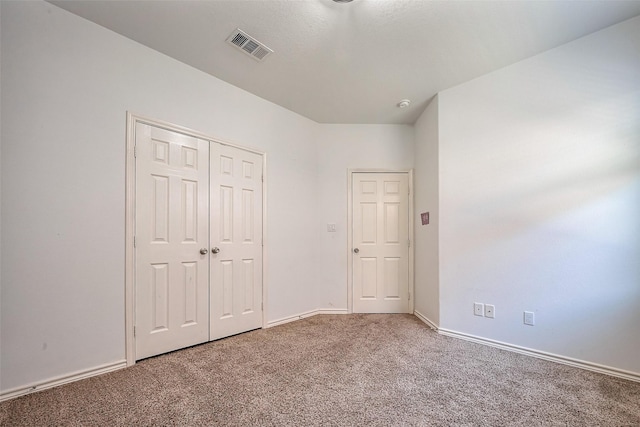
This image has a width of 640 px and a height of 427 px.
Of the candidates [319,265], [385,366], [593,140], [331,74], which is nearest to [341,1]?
[331,74]

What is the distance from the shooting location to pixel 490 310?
8.72ft

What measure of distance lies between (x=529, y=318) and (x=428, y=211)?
140 centimetres

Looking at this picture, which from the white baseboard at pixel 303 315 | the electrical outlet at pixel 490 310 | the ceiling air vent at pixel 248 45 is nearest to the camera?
the ceiling air vent at pixel 248 45

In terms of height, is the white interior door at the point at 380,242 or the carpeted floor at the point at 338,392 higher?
the white interior door at the point at 380,242

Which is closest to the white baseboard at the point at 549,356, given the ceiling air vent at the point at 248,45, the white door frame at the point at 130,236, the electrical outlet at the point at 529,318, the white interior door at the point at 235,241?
the electrical outlet at the point at 529,318

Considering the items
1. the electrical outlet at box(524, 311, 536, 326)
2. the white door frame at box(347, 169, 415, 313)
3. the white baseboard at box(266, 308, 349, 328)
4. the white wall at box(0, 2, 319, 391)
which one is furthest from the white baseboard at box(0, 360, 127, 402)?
the electrical outlet at box(524, 311, 536, 326)

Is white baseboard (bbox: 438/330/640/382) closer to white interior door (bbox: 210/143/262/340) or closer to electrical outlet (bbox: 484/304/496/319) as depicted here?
electrical outlet (bbox: 484/304/496/319)

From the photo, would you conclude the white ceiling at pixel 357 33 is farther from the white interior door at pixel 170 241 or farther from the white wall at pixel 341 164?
the white wall at pixel 341 164

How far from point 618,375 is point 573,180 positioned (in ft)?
4.74

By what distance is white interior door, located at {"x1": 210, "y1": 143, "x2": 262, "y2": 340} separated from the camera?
9.20 ft

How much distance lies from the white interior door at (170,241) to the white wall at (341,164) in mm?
1608

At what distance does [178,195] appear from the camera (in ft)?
8.32

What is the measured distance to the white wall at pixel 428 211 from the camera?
311cm

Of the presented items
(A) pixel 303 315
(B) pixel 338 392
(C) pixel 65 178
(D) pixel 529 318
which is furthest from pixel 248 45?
(D) pixel 529 318
